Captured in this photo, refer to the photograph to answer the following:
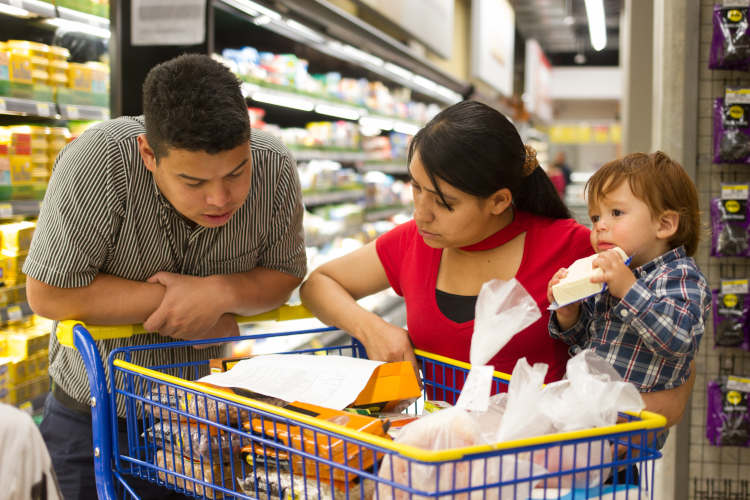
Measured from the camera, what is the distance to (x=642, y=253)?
1.64 meters

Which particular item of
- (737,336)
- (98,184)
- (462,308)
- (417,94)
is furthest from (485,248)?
(417,94)

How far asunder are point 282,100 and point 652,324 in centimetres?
371

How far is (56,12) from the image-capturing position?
3084 mm

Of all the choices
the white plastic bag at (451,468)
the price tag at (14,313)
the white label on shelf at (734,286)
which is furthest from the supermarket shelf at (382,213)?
the white plastic bag at (451,468)

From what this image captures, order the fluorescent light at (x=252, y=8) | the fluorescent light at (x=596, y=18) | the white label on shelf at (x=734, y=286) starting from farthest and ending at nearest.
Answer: the fluorescent light at (x=596, y=18), the fluorescent light at (x=252, y=8), the white label on shelf at (x=734, y=286)

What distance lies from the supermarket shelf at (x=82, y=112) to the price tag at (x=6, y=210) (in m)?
0.47

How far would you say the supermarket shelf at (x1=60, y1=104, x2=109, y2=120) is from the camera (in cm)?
327

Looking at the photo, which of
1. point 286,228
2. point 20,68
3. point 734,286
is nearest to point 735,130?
point 734,286

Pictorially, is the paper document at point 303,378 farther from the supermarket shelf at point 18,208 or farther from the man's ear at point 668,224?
the supermarket shelf at point 18,208

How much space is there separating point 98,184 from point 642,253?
1179 millimetres

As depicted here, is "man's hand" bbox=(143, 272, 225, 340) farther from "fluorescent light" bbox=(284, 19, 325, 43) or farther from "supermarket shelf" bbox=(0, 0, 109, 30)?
"fluorescent light" bbox=(284, 19, 325, 43)

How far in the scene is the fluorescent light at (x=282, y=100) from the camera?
446 centimetres

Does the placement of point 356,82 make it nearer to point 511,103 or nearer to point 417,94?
point 417,94

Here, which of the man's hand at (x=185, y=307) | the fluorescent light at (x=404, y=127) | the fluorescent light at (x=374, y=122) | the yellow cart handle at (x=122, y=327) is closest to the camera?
the yellow cart handle at (x=122, y=327)
